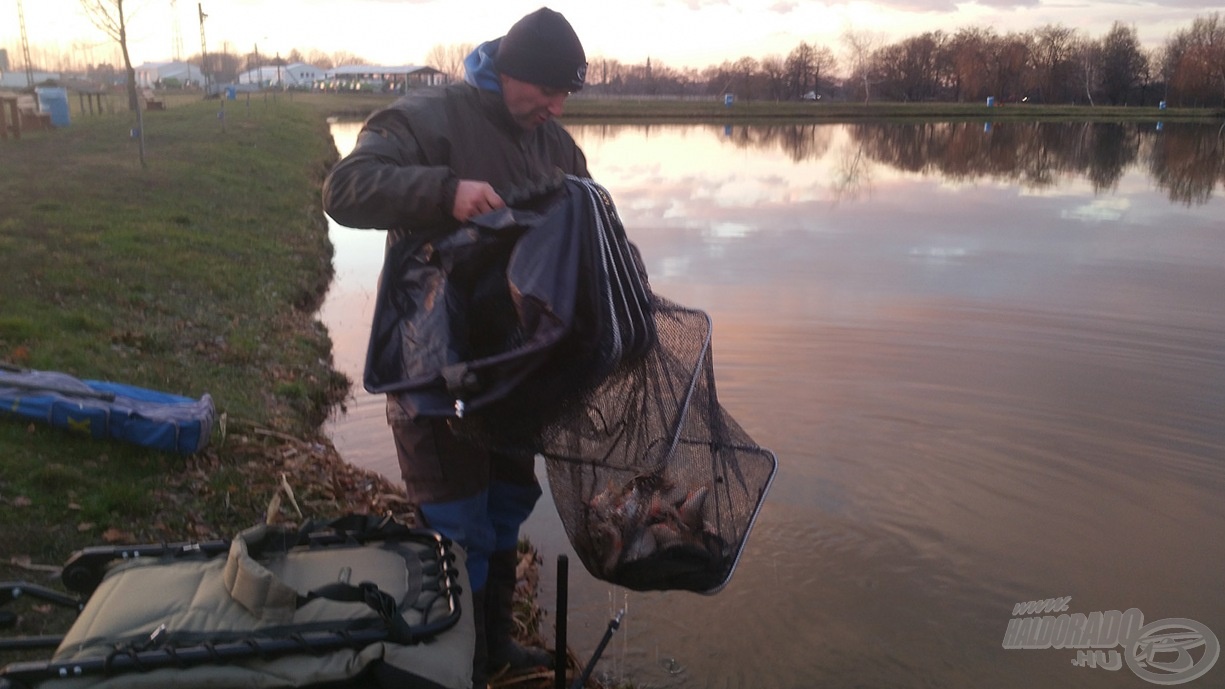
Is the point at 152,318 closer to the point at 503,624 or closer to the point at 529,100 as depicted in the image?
the point at 503,624

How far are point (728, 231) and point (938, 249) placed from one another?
11.2 feet

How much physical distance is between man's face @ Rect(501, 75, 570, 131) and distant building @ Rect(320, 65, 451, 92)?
336 feet

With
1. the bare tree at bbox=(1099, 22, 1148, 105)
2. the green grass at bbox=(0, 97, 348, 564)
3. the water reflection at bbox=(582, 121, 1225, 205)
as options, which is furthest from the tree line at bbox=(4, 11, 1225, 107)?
the green grass at bbox=(0, 97, 348, 564)

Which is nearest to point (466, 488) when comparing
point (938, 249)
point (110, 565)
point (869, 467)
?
point (110, 565)

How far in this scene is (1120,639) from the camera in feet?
16.4

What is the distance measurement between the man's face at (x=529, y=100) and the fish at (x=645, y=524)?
4.10 ft

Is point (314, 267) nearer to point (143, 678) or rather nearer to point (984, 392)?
point (984, 392)

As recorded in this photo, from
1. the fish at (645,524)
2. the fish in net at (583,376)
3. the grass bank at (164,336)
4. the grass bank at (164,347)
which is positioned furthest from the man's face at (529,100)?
the grass bank at (164,336)

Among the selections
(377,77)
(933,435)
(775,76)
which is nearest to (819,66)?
(775,76)

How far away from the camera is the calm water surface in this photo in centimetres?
480

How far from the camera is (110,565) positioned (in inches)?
104

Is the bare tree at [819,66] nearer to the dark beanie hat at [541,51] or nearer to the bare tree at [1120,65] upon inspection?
the bare tree at [1120,65]

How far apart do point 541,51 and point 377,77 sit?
452 ft

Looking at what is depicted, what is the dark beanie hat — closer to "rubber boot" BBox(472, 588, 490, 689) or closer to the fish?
the fish
